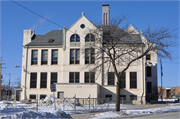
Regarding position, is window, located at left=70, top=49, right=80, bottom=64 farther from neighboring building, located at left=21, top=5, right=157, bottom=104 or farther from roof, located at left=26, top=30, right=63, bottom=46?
roof, located at left=26, top=30, right=63, bottom=46

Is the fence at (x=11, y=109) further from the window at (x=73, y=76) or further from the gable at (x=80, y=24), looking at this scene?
the gable at (x=80, y=24)

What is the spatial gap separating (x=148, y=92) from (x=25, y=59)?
30.9 metres

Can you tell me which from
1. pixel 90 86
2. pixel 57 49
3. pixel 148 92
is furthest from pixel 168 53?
pixel 148 92

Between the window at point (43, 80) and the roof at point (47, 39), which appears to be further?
the roof at point (47, 39)

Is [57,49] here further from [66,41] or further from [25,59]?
[25,59]

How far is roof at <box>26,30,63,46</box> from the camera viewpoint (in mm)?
43116

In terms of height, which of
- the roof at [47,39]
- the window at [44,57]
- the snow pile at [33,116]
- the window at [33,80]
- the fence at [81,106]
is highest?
the roof at [47,39]

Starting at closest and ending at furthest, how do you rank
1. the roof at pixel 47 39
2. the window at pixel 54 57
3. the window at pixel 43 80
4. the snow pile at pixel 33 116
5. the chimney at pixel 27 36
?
the snow pile at pixel 33 116 → the window at pixel 43 80 → the window at pixel 54 57 → the roof at pixel 47 39 → the chimney at pixel 27 36

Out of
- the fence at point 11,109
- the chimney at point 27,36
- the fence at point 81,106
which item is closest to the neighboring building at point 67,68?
the chimney at point 27,36

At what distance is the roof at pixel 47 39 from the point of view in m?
43.1

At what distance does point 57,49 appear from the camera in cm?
4269

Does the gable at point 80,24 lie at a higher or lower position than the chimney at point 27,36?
higher

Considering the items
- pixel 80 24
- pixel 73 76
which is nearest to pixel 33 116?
pixel 73 76

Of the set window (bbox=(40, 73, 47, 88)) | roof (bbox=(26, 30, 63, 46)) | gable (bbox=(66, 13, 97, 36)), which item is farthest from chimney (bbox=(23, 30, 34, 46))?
gable (bbox=(66, 13, 97, 36))
